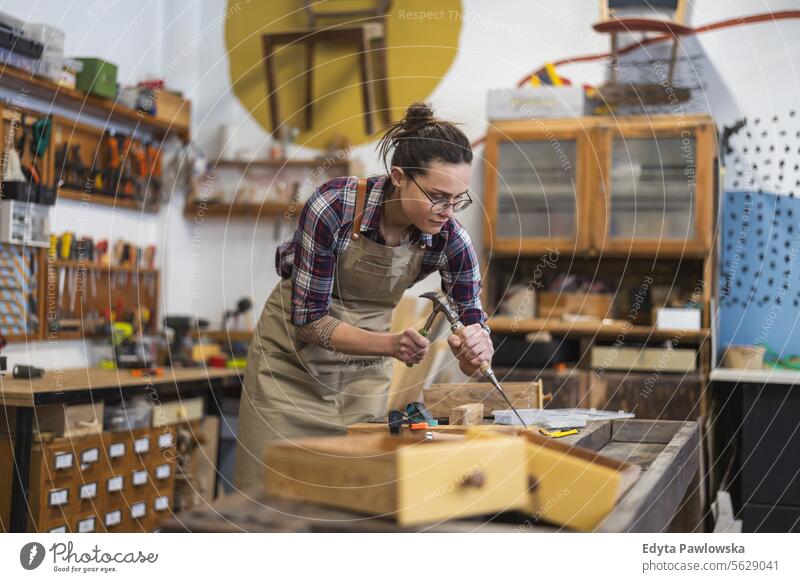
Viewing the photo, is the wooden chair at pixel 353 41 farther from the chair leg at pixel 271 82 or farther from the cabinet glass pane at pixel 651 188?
the cabinet glass pane at pixel 651 188

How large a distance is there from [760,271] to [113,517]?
3.01 m

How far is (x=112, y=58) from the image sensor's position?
444 centimetres

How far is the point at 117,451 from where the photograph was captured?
135 inches

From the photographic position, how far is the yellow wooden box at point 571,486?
126 cm

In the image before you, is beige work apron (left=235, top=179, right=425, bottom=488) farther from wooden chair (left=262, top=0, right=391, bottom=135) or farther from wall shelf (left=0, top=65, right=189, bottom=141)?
wooden chair (left=262, top=0, right=391, bottom=135)

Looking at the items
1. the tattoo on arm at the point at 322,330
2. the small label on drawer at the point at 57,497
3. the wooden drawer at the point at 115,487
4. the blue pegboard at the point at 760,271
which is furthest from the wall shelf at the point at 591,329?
the tattoo on arm at the point at 322,330

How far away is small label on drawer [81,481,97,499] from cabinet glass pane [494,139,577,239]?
7.07ft

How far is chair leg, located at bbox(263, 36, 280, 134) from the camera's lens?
4652 millimetres

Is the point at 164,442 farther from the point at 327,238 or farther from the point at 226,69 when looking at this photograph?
the point at 226,69

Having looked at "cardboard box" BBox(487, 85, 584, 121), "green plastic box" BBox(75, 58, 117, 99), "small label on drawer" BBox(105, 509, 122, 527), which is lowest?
"small label on drawer" BBox(105, 509, 122, 527)

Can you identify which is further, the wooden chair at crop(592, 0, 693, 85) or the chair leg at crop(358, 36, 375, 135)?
the chair leg at crop(358, 36, 375, 135)

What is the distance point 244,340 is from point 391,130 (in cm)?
288

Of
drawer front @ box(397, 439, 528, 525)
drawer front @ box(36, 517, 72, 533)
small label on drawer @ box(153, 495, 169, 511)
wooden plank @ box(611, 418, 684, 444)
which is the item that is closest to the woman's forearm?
wooden plank @ box(611, 418, 684, 444)

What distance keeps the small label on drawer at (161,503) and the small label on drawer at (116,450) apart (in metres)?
0.32
